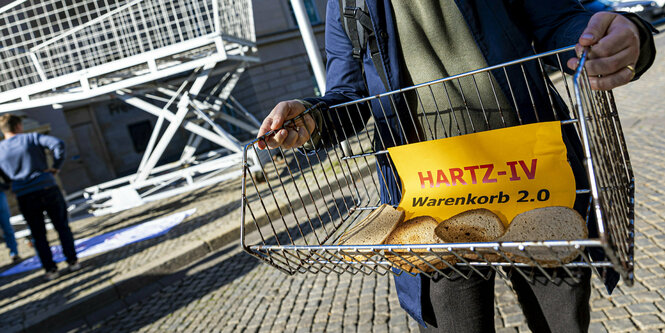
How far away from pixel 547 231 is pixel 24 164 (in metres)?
6.46

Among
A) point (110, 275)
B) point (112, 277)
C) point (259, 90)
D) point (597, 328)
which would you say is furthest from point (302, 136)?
point (259, 90)

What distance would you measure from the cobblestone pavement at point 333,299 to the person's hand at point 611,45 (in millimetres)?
1890

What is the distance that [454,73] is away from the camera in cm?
132

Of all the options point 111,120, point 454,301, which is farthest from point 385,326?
point 111,120

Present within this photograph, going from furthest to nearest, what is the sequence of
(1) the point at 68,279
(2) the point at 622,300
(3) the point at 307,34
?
(3) the point at 307,34
(1) the point at 68,279
(2) the point at 622,300

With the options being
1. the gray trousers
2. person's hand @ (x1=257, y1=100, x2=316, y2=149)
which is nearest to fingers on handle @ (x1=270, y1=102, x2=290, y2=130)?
person's hand @ (x1=257, y1=100, x2=316, y2=149)

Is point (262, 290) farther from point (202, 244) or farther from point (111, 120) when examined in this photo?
point (111, 120)

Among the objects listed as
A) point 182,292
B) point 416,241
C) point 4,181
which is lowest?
point 182,292

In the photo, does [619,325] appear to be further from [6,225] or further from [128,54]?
[6,225]

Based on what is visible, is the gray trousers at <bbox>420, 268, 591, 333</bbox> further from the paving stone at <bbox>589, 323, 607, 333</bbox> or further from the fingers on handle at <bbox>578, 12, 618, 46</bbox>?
the paving stone at <bbox>589, 323, 607, 333</bbox>

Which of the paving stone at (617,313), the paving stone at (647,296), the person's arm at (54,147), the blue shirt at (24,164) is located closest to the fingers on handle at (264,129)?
the paving stone at (617,313)

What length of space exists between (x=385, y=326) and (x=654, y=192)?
2736mm

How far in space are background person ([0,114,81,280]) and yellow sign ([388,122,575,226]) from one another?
5.82 metres

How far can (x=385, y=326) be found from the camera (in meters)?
3.03
